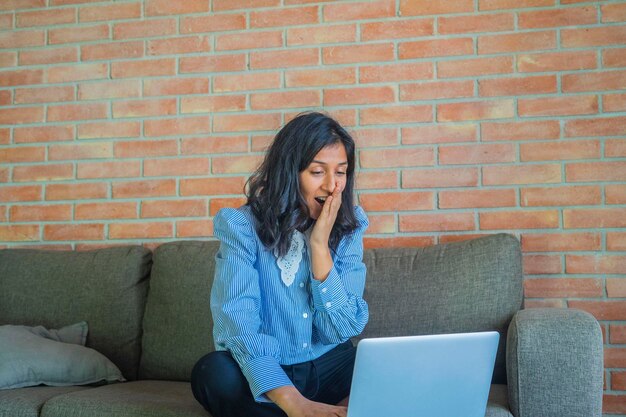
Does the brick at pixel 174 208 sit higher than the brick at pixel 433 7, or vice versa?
the brick at pixel 433 7

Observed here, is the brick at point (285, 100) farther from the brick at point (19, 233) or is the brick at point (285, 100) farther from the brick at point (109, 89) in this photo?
the brick at point (19, 233)

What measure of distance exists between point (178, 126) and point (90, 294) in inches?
28.1

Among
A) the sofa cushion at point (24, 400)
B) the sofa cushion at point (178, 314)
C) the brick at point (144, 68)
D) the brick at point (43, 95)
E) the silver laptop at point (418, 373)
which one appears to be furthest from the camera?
the brick at point (43, 95)

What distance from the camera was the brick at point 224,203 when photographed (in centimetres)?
259

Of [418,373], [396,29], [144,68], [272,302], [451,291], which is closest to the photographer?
[418,373]

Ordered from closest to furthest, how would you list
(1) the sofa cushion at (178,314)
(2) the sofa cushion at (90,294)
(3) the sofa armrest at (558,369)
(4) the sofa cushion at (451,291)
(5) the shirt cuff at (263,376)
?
(5) the shirt cuff at (263,376)
(3) the sofa armrest at (558,369)
(4) the sofa cushion at (451,291)
(1) the sofa cushion at (178,314)
(2) the sofa cushion at (90,294)

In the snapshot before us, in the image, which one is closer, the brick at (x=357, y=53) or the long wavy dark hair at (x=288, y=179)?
the long wavy dark hair at (x=288, y=179)

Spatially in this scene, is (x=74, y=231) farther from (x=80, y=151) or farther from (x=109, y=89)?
(x=109, y=89)

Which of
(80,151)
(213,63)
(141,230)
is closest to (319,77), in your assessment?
(213,63)

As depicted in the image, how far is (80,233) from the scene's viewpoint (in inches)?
108

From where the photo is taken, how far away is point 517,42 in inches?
94.0

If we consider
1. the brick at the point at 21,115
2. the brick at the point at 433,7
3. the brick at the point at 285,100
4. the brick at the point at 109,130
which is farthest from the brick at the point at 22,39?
the brick at the point at 433,7

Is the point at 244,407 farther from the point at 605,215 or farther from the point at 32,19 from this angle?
the point at 32,19

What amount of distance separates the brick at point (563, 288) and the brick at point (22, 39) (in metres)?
2.12
